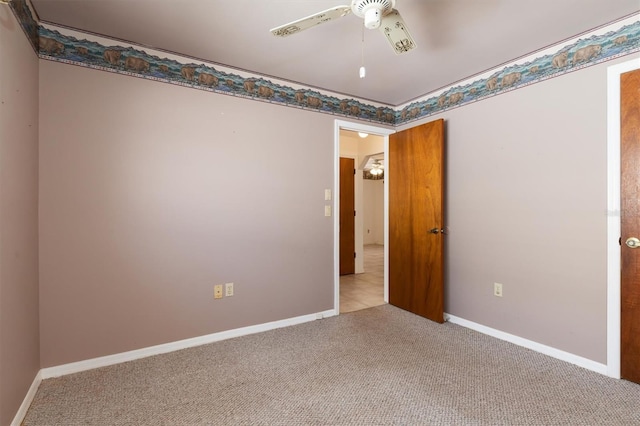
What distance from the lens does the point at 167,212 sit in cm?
249

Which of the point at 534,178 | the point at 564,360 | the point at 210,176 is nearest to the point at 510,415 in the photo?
the point at 564,360

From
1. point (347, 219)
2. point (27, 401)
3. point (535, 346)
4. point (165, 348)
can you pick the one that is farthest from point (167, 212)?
point (347, 219)

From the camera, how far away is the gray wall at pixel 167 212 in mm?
2141

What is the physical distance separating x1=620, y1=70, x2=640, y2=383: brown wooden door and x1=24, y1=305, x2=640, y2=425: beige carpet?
8.9 inches

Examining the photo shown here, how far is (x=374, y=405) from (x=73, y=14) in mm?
3102

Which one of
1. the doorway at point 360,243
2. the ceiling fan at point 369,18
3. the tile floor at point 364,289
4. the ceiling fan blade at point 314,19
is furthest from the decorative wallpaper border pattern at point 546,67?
the tile floor at point 364,289

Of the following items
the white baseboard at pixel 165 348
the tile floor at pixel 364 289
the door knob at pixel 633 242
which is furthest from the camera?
the tile floor at pixel 364 289

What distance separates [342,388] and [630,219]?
7.24 feet

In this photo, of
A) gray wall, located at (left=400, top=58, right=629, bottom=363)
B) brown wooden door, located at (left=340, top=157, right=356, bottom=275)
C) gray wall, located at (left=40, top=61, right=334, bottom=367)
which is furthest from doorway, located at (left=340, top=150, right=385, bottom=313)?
gray wall, located at (left=400, top=58, right=629, bottom=363)

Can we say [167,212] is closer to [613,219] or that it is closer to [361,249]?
[613,219]

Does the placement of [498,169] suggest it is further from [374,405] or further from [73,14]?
[73,14]

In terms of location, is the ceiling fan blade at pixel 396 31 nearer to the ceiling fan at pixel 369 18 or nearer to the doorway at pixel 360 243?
the ceiling fan at pixel 369 18

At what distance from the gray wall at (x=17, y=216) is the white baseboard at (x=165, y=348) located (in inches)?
6.2

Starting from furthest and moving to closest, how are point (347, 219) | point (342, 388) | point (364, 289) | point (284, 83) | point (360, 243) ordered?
point (360, 243)
point (347, 219)
point (364, 289)
point (284, 83)
point (342, 388)
